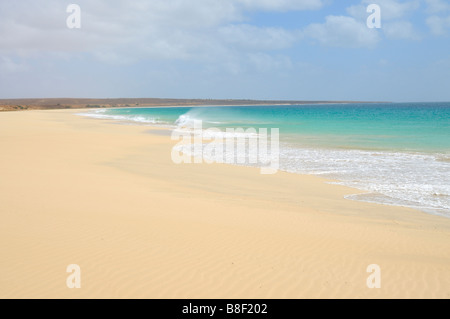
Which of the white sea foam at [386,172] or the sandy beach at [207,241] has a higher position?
the white sea foam at [386,172]

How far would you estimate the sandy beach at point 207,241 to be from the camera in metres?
4.21

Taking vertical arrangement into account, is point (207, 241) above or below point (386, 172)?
below

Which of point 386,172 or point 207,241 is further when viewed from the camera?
point 386,172

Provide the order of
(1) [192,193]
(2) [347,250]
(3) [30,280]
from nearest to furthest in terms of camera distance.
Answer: (3) [30,280] < (2) [347,250] < (1) [192,193]

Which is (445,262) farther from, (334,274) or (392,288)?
(334,274)

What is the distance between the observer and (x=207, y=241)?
5.50 meters

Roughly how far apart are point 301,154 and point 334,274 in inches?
473

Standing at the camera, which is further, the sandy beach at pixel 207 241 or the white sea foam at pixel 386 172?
the white sea foam at pixel 386 172

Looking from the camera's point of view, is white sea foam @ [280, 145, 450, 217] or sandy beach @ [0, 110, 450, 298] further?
white sea foam @ [280, 145, 450, 217]

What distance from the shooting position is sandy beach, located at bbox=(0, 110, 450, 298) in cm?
421

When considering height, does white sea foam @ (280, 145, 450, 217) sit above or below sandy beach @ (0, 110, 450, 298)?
above
